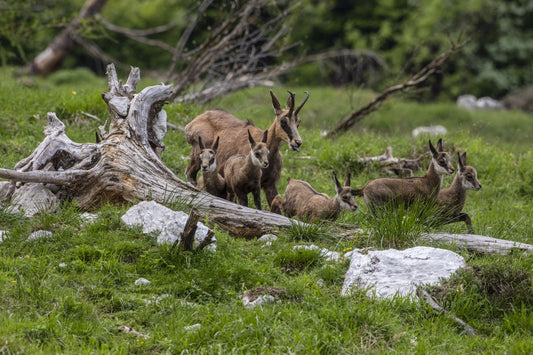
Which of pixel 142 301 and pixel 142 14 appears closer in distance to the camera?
pixel 142 301

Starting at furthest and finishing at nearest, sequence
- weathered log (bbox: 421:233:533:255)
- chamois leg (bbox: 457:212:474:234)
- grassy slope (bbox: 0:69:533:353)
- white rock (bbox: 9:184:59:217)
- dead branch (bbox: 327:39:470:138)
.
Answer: dead branch (bbox: 327:39:470:138), chamois leg (bbox: 457:212:474:234), white rock (bbox: 9:184:59:217), weathered log (bbox: 421:233:533:255), grassy slope (bbox: 0:69:533:353)

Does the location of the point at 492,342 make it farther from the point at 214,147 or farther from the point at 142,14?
the point at 142,14

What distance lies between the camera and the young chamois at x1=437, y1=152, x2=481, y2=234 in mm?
7659

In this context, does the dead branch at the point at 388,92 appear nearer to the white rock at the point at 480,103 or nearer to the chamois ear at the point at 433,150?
the chamois ear at the point at 433,150

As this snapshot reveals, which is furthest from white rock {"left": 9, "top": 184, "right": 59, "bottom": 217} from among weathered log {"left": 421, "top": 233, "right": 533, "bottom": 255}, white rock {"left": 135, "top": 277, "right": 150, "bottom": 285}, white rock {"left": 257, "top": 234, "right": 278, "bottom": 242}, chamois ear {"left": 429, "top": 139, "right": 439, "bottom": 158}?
chamois ear {"left": 429, "top": 139, "right": 439, "bottom": 158}

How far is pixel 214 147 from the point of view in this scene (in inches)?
318

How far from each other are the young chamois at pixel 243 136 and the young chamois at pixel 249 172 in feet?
0.71

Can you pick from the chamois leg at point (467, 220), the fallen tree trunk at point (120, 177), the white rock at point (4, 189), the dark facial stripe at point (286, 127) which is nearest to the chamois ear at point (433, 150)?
the chamois leg at point (467, 220)

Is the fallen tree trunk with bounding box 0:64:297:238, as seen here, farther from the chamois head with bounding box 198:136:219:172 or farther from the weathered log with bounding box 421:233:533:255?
the weathered log with bounding box 421:233:533:255

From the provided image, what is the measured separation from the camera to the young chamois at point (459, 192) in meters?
7.66

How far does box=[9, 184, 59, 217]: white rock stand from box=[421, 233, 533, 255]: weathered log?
13.0ft

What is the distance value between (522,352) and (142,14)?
957 inches

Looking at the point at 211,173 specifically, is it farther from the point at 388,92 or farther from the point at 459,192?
the point at 388,92

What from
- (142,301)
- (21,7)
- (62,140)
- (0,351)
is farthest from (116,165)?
(21,7)
